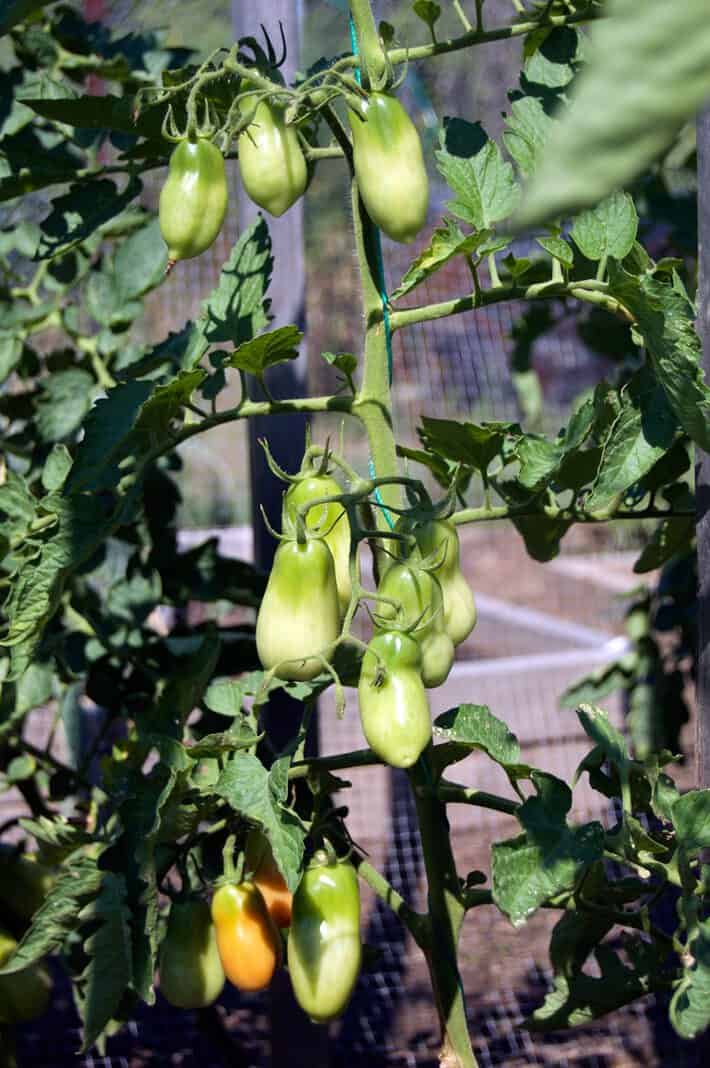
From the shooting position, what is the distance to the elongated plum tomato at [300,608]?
594 mm

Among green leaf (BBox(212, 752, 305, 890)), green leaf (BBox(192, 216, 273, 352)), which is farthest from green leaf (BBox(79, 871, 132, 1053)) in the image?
green leaf (BBox(192, 216, 273, 352))

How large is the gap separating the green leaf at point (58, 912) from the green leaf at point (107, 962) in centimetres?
2

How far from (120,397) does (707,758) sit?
1.43 feet

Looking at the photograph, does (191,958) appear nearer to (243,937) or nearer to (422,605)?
(243,937)

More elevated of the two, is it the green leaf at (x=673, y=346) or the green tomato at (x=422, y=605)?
the green leaf at (x=673, y=346)

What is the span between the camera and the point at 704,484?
2.53 ft

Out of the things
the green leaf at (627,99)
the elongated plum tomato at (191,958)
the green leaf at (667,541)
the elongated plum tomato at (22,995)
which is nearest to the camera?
the green leaf at (627,99)

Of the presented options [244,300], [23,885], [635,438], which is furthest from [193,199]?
[23,885]

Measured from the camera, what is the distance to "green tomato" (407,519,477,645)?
2.14ft

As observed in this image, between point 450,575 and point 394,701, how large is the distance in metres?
0.11

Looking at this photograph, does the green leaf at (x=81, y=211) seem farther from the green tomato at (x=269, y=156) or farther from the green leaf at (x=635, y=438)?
the green leaf at (x=635, y=438)

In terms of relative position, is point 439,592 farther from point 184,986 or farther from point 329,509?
point 184,986

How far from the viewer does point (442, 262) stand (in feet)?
2.16

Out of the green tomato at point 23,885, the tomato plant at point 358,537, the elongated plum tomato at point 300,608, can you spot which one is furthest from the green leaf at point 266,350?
the green tomato at point 23,885
